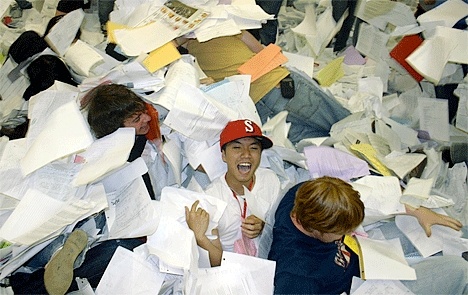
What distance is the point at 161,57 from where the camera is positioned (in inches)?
71.5

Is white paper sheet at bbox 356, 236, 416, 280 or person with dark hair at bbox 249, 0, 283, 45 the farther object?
person with dark hair at bbox 249, 0, 283, 45

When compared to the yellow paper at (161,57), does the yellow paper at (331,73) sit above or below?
below

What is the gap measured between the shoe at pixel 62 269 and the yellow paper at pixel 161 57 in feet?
2.16

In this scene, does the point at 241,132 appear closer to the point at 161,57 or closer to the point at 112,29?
the point at 161,57

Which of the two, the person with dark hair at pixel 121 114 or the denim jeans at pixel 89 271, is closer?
the denim jeans at pixel 89 271

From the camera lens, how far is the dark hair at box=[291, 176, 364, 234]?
1291 millimetres

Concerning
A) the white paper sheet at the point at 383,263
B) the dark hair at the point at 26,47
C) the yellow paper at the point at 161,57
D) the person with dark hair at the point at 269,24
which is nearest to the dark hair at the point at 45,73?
the dark hair at the point at 26,47

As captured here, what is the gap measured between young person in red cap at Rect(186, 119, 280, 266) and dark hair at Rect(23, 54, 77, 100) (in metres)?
0.64

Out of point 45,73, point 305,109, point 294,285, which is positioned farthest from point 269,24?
point 294,285

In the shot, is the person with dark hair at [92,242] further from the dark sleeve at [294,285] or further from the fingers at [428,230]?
the fingers at [428,230]

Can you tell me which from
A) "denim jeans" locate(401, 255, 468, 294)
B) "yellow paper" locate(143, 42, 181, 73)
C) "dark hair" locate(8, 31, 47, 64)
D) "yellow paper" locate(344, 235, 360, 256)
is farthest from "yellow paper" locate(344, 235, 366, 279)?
"dark hair" locate(8, 31, 47, 64)

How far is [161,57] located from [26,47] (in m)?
0.55

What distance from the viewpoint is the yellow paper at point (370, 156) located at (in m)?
1.73

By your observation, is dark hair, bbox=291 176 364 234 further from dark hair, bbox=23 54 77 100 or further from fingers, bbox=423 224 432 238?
dark hair, bbox=23 54 77 100
